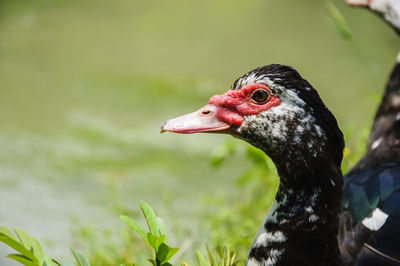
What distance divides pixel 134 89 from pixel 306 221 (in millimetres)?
3384

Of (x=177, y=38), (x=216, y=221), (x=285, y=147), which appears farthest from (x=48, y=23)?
(x=285, y=147)

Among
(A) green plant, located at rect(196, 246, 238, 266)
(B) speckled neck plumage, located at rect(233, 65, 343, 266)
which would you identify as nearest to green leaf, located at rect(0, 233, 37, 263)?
(A) green plant, located at rect(196, 246, 238, 266)

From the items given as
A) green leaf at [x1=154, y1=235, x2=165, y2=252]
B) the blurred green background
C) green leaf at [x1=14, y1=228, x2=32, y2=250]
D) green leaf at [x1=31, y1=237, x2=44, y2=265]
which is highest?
green leaf at [x1=14, y1=228, x2=32, y2=250]

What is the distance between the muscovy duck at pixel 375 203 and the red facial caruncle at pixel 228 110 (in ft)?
2.15

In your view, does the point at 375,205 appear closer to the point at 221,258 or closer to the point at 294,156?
the point at 294,156

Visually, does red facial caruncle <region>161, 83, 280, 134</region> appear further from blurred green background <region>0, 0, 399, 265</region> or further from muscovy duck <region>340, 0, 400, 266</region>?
blurred green background <region>0, 0, 399, 265</region>

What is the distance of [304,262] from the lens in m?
1.66

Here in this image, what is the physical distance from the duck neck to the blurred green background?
118 centimetres

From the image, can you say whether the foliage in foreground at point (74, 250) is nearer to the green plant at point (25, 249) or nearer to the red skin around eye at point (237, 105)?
the green plant at point (25, 249)

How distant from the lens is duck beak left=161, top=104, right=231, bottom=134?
67.1 inches

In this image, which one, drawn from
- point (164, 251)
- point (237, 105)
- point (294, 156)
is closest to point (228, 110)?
point (237, 105)

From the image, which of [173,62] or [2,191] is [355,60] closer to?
[173,62]

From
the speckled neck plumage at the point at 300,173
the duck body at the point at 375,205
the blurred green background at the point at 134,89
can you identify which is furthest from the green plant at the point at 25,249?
the blurred green background at the point at 134,89

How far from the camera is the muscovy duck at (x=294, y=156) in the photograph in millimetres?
1634
